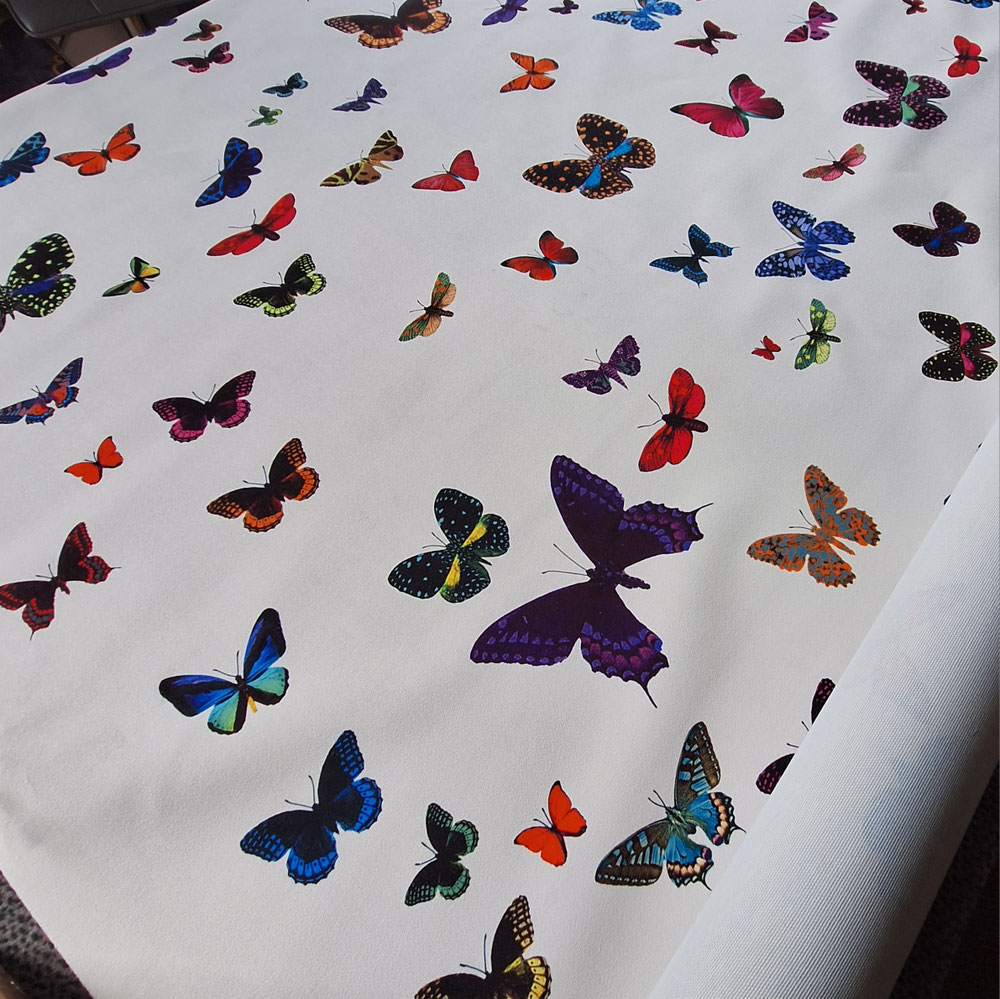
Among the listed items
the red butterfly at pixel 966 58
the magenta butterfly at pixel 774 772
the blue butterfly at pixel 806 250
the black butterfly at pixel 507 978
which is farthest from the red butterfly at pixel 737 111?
the black butterfly at pixel 507 978

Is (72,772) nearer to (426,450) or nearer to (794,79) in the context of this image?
(426,450)

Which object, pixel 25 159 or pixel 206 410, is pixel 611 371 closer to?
pixel 206 410

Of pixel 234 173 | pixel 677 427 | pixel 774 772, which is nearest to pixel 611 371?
pixel 677 427

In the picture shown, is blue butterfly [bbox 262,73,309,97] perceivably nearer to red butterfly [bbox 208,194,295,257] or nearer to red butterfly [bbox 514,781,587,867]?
red butterfly [bbox 208,194,295,257]

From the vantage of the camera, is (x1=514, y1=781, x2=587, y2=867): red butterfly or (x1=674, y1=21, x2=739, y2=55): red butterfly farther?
(x1=674, y1=21, x2=739, y2=55): red butterfly

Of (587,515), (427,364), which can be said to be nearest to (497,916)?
(587,515)

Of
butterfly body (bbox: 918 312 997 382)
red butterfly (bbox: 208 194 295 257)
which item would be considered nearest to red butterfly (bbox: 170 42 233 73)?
red butterfly (bbox: 208 194 295 257)
